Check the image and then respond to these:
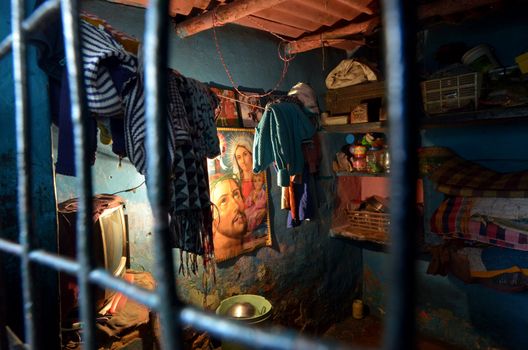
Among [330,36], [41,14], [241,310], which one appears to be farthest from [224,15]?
[241,310]

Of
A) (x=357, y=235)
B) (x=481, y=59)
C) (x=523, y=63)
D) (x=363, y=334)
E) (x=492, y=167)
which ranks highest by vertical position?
(x=481, y=59)

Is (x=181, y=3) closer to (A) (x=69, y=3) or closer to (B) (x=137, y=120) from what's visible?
(B) (x=137, y=120)

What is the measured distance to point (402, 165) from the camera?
325mm

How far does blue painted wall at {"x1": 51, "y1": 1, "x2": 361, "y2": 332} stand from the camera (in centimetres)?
255

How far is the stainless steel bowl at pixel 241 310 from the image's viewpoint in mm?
2807

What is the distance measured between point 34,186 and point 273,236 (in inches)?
110

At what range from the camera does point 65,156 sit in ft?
4.33

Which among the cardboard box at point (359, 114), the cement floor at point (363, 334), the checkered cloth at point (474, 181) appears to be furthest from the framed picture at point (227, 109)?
the cement floor at point (363, 334)

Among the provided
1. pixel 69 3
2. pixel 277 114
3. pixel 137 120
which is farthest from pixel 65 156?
pixel 277 114

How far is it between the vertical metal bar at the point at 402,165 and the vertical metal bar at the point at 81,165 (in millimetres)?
520

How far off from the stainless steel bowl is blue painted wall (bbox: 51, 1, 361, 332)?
360 mm

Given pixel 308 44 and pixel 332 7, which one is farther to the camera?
pixel 308 44

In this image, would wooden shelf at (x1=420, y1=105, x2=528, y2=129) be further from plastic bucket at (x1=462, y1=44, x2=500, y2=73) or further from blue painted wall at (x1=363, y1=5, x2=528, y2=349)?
blue painted wall at (x1=363, y1=5, x2=528, y2=349)

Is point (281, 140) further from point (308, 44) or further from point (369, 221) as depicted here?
point (369, 221)
